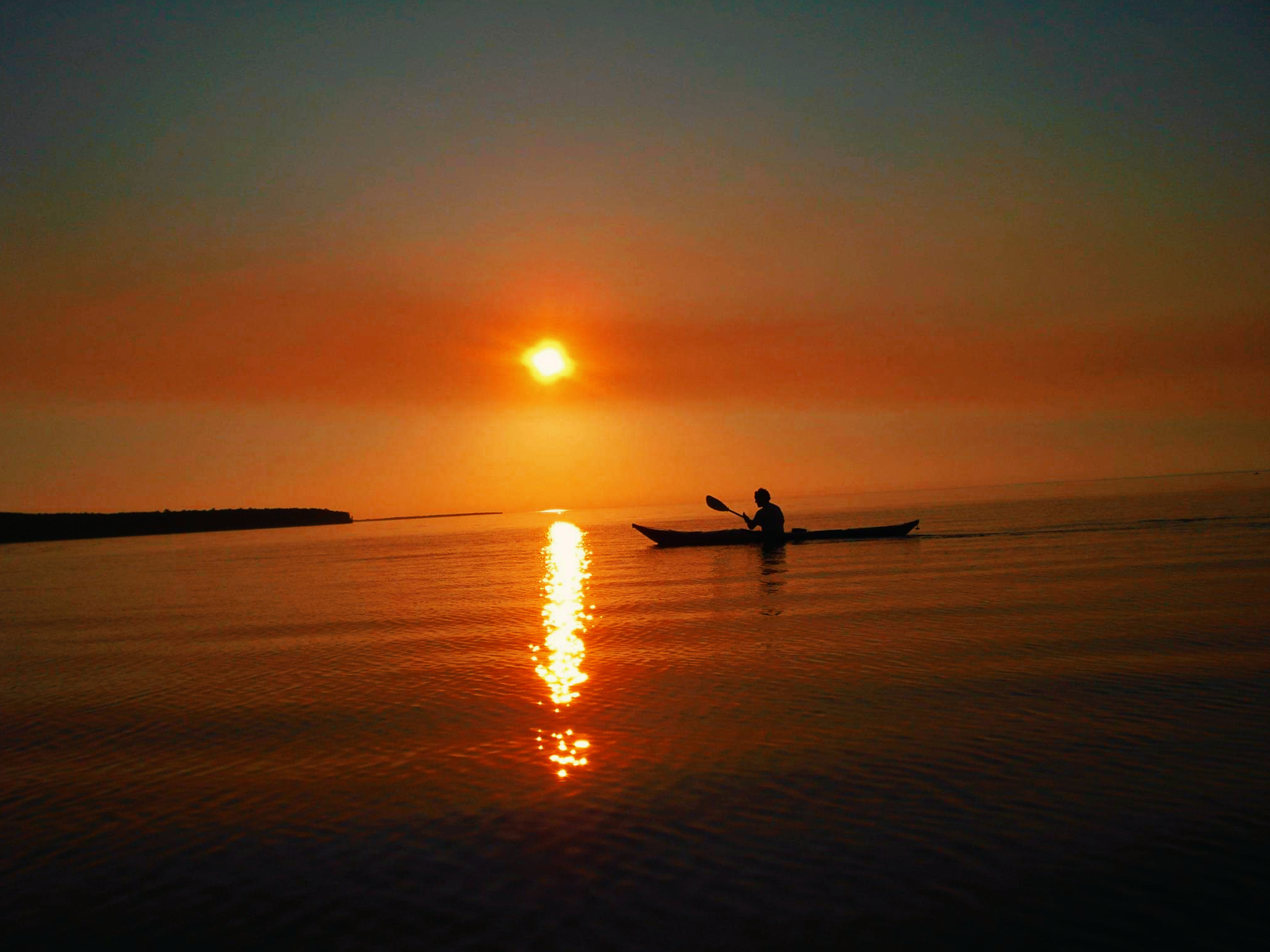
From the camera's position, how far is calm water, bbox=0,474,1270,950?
606cm

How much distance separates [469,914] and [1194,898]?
5240mm

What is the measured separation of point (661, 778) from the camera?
8.92 meters

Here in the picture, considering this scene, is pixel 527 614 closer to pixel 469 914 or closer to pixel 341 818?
pixel 341 818

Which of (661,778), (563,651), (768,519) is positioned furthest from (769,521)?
(661,778)

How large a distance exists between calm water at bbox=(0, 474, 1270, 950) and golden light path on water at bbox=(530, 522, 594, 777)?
0.12 metres

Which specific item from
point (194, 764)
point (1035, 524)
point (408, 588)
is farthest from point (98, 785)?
point (1035, 524)

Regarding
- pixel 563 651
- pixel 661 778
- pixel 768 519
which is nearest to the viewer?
pixel 661 778

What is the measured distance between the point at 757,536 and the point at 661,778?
35.9 metres

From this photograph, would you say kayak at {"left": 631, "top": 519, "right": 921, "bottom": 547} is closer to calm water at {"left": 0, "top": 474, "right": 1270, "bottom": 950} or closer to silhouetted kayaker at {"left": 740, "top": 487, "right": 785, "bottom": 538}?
silhouetted kayaker at {"left": 740, "top": 487, "right": 785, "bottom": 538}

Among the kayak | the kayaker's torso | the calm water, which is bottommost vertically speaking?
the calm water

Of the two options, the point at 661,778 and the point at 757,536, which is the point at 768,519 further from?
the point at 661,778

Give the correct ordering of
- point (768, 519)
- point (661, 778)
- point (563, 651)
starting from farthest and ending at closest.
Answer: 1. point (768, 519)
2. point (563, 651)
3. point (661, 778)

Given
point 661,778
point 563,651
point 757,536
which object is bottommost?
point 661,778

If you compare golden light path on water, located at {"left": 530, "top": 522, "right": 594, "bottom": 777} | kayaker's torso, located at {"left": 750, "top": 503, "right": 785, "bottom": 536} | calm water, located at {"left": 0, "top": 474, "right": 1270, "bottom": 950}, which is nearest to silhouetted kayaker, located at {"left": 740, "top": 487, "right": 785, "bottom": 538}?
kayaker's torso, located at {"left": 750, "top": 503, "right": 785, "bottom": 536}
